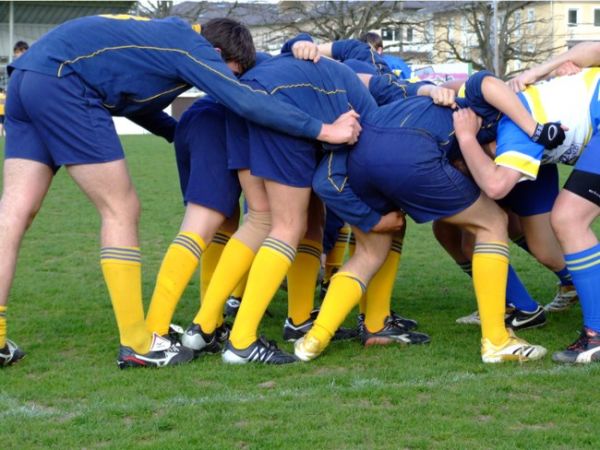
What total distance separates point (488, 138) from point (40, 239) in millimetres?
6532

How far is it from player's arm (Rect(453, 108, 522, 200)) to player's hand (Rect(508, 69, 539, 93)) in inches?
13.9

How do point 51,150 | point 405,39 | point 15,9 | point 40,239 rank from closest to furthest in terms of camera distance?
point 51,150 < point 40,239 < point 15,9 < point 405,39

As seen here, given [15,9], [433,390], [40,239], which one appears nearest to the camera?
[433,390]

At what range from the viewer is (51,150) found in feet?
16.8

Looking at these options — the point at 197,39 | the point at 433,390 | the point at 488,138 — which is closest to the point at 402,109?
the point at 488,138

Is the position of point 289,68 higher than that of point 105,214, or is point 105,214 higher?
point 289,68

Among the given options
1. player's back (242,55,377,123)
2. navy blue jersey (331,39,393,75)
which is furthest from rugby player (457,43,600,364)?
navy blue jersey (331,39,393,75)

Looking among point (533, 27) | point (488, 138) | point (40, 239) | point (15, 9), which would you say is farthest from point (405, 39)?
point (488, 138)

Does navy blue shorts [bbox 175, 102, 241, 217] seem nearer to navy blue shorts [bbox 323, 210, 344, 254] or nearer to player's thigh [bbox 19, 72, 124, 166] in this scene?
player's thigh [bbox 19, 72, 124, 166]

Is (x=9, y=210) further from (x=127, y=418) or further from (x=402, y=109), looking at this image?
(x=402, y=109)

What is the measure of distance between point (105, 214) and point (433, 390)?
1.99 meters

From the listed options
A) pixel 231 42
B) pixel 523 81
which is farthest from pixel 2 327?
pixel 523 81

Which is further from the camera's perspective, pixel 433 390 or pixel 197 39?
pixel 197 39

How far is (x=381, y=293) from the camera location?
19.2 ft
